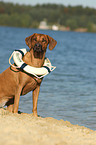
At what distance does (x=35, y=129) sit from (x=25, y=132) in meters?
0.35

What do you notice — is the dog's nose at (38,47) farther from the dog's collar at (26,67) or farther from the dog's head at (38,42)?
the dog's collar at (26,67)

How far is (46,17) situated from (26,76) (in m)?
143

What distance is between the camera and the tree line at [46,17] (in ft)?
465

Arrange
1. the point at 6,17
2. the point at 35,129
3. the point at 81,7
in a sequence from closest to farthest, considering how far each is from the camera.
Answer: the point at 35,129, the point at 6,17, the point at 81,7

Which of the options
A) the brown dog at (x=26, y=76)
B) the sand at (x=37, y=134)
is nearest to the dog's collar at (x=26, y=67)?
the brown dog at (x=26, y=76)

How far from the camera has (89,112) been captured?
329 inches

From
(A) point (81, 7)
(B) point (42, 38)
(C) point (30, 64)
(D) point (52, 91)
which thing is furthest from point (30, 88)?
(A) point (81, 7)

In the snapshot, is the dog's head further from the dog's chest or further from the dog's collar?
the dog's chest

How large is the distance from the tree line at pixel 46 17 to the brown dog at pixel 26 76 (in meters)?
135

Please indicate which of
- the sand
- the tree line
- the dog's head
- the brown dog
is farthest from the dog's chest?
the tree line

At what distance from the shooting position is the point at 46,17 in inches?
5802

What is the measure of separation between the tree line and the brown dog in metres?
135

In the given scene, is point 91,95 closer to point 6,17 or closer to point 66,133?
point 66,133

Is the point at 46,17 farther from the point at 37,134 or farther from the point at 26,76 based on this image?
the point at 37,134
